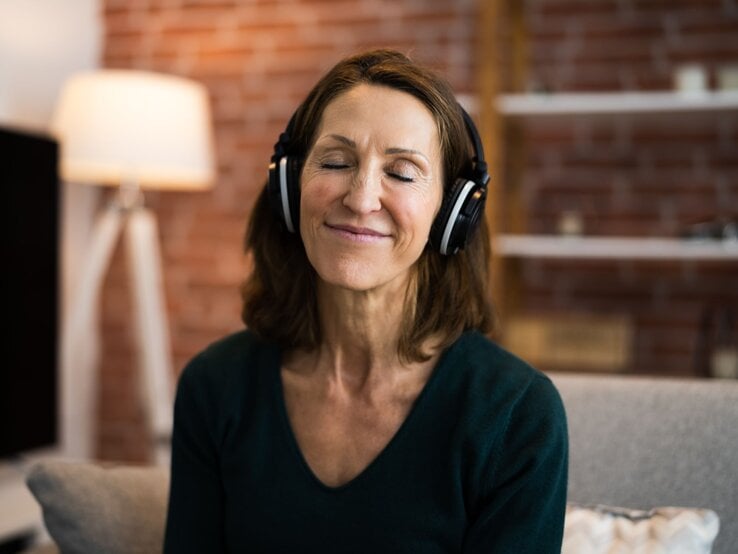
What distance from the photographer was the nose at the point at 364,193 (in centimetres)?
126

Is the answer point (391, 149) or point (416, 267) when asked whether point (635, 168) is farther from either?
point (391, 149)

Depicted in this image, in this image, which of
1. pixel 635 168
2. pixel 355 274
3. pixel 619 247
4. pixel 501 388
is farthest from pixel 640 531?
pixel 635 168

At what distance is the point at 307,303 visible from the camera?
57.2 inches

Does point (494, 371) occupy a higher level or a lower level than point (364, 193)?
lower

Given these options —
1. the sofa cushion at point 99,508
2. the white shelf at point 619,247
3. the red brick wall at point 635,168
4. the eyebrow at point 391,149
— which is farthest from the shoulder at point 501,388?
the red brick wall at point 635,168

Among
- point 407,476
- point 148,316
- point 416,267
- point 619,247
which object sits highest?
point 416,267

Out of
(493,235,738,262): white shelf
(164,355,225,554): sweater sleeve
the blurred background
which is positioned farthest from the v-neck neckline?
(493,235,738,262): white shelf

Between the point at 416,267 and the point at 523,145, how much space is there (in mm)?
1956

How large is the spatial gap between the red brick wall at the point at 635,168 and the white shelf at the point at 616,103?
196mm

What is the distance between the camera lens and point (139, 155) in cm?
307

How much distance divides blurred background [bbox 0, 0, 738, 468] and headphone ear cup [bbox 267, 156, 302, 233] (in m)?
1.47

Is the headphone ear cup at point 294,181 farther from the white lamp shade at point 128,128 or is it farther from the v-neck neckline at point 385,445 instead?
the white lamp shade at point 128,128

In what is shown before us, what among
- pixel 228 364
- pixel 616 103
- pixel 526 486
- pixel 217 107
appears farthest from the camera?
pixel 217 107

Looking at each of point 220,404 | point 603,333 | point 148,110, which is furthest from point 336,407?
point 148,110
